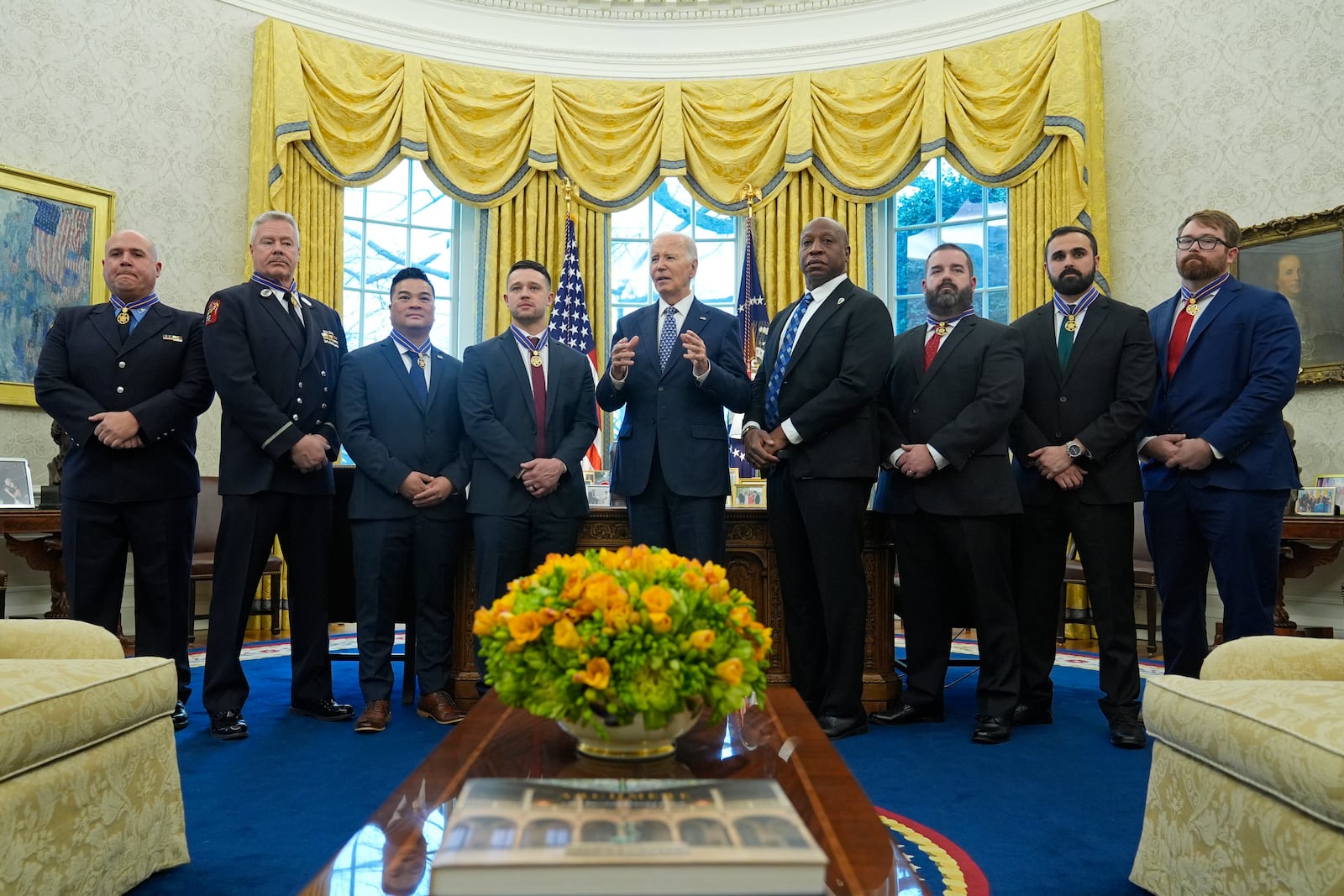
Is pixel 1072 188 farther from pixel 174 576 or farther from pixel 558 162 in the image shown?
pixel 174 576

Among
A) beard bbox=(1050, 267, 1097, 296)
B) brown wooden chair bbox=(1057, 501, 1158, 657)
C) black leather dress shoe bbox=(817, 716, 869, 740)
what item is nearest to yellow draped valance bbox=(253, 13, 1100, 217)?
brown wooden chair bbox=(1057, 501, 1158, 657)

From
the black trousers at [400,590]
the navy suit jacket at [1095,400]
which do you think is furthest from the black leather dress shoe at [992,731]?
the black trousers at [400,590]

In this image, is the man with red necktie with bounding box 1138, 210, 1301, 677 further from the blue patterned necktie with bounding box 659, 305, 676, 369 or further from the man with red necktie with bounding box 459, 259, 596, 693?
the man with red necktie with bounding box 459, 259, 596, 693

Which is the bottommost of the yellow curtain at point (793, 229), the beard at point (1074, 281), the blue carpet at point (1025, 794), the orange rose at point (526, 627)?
the blue carpet at point (1025, 794)

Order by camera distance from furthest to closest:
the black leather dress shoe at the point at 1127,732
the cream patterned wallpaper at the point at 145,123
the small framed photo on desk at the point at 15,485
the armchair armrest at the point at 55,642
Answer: the cream patterned wallpaper at the point at 145,123 < the small framed photo on desk at the point at 15,485 < the black leather dress shoe at the point at 1127,732 < the armchair armrest at the point at 55,642

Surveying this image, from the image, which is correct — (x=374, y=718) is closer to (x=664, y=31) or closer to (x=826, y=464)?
(x=826, y=464)

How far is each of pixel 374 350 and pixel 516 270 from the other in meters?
0.61

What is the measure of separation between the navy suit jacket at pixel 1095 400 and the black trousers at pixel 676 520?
111 centimetres

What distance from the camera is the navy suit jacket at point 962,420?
339 centimetres

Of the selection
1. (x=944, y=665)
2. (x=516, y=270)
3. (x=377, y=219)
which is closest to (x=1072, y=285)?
(x=944, y=665)

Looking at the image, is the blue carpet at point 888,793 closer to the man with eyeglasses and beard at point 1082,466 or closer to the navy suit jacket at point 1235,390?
the man with eyeglasses and beard at point 1082,466

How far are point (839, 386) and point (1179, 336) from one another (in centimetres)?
121

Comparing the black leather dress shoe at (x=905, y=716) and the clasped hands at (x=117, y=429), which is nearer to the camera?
the clasped hands at (x=117, y=429)

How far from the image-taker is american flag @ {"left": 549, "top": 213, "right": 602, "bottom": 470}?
6.68m
